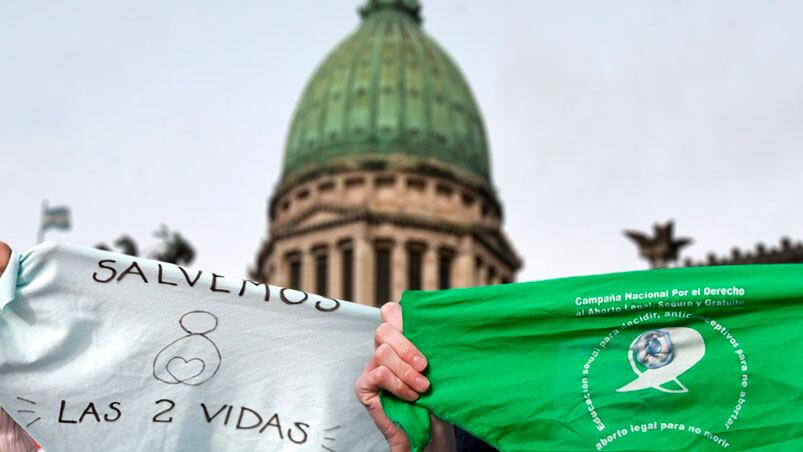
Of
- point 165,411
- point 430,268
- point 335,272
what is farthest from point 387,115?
point 165,411

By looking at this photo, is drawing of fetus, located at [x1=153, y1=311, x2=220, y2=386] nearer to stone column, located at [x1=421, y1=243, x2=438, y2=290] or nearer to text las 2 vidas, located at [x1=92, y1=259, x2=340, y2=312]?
text las 2 vidas, located at [x1=92, y1=259, x2=340, y2=312]

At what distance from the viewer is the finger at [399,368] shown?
534 cm

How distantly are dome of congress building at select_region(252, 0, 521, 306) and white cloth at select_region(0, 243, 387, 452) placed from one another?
159 feet

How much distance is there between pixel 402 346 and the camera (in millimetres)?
5398

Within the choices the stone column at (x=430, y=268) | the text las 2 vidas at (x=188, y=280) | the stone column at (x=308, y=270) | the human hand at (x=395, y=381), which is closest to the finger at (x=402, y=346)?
the human hand at (x=395, y=381)

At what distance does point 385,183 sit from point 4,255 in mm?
53744

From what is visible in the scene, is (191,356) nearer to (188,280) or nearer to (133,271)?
(188,280)

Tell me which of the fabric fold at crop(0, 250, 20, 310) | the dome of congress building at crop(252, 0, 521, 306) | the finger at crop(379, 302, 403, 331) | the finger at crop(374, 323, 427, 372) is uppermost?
the dome of congress building at crop(252, 0, 521, 306)

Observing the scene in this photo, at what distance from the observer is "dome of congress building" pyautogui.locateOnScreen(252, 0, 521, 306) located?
56.1 m

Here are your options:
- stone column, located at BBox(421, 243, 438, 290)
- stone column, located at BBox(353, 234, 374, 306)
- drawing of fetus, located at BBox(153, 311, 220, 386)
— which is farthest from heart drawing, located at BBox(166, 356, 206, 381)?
stone column, located at BBox(421, 243, 438, 290)

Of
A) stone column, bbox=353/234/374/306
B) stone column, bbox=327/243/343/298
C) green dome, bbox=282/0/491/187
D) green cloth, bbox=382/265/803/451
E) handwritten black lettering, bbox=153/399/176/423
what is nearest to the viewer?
green cloth, bbox=382/265/803/451

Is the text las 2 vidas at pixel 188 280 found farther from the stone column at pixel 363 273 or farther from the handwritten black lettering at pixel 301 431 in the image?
the stone column at pixel 363 273

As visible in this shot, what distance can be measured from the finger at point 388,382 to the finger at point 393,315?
28 centimetres

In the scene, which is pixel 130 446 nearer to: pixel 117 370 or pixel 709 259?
pixel 117 370
